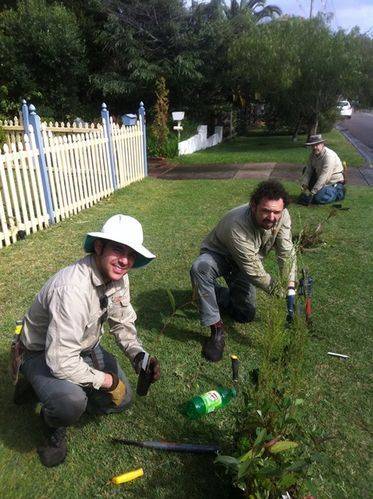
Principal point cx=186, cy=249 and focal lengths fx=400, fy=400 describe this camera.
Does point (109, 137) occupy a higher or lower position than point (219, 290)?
higher

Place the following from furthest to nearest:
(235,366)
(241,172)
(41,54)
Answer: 1. (41,54)
2. (241,172)
3. (235,366)

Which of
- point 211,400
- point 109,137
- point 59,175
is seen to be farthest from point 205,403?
point 109,137

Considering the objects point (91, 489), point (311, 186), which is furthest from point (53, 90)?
point (91, 489)

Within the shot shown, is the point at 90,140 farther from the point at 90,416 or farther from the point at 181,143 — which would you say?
the point at 181,143

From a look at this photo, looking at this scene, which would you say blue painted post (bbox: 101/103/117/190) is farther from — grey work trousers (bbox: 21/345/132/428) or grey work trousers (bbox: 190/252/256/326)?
grey work trousers (bbox: 21/345/132/428)

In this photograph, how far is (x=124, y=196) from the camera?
862cm

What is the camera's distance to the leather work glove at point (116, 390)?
2263 millimetres

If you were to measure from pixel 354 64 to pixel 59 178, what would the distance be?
492 inches

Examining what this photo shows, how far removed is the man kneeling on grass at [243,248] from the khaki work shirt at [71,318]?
1.13 meters

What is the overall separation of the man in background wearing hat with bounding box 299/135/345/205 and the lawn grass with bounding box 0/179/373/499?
156 cm

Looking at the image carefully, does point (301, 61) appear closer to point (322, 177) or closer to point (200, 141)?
point (200, 141)

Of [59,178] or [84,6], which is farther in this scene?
[84,6]

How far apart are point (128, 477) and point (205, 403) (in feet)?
2.16

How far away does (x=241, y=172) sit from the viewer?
1143 centimetres
